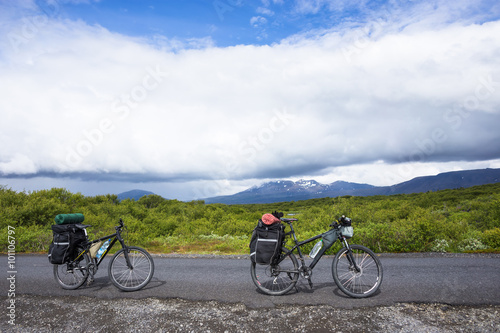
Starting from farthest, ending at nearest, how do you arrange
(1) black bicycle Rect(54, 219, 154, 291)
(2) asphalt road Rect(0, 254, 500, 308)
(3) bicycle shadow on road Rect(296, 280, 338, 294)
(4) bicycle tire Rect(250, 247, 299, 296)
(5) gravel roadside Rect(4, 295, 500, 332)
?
1. (1) black bicycle Rect(54, 219, 154, 291)
2. (3) bicycle shadow on road Rect(296, 280, 338, 294)
3. (4) bicycle tire Rect(250, 247, 299, 296)
4. (2) asphalt road Rect(0, 254, 500, 308)
5. (5) gravel roadside Rect(4, 295, 500, 332)

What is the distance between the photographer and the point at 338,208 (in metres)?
20.9

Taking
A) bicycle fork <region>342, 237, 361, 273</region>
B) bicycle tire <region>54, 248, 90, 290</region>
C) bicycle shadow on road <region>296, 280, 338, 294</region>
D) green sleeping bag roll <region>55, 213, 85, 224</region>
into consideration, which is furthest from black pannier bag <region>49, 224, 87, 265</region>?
bicycle fork <region>342, 237, 361, 273</region>

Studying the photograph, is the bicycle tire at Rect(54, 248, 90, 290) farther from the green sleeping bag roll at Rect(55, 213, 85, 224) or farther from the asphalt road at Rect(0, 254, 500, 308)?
the green sleeping bag roll at Rect(55, 213, 85, 224)

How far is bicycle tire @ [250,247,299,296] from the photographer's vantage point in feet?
20.3

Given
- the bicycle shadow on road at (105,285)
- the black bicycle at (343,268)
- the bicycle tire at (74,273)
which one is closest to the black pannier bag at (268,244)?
the black bicycle at (343,268)

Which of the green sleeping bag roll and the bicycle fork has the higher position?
the green sleeping bag roll

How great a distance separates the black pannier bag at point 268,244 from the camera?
604 cm

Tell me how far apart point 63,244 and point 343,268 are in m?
6.21

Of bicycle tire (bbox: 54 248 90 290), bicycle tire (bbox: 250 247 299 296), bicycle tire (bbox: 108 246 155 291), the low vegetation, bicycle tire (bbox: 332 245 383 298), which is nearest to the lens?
bicycle tire (bbox: 332 245 383 298)

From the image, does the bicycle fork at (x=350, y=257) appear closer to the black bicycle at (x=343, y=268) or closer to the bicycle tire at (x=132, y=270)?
the black bicycle at (x=343, y=268)

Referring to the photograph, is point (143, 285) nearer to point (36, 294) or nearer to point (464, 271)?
point (36, 294)

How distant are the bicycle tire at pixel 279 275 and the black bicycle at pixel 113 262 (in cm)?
254

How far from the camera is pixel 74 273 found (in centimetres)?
701

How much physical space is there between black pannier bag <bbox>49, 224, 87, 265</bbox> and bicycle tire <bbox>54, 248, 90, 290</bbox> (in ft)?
0.72
